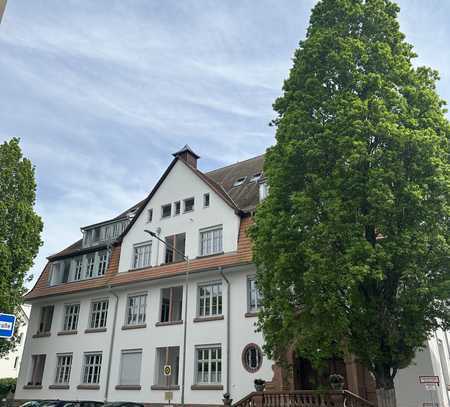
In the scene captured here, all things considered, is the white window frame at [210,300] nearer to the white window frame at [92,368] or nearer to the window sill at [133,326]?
the window sill at [133,326]

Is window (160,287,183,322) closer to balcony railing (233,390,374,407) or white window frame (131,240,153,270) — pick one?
white window frame (131,240,153,270)

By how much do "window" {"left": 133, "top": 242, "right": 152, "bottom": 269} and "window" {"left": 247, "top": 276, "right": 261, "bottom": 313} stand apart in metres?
7.38

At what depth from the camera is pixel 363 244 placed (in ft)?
37.0

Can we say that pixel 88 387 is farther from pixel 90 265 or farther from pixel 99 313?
pixel 90 265

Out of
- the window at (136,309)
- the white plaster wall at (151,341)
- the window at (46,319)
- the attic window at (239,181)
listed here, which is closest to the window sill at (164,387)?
the white plaster wall at (151,341)

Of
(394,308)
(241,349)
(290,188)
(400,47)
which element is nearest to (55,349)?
(241,349)

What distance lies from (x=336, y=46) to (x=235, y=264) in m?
11.1

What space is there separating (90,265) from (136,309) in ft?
19.0

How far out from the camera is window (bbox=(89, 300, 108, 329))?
25953mm

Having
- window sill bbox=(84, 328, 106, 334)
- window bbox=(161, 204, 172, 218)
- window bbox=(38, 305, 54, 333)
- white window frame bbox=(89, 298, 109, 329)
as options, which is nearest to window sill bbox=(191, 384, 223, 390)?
window sill bbox=(84, 328, 106, 334)

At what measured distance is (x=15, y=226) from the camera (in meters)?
27.3

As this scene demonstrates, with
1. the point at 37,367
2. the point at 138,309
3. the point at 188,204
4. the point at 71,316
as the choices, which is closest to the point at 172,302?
the point at 138,309

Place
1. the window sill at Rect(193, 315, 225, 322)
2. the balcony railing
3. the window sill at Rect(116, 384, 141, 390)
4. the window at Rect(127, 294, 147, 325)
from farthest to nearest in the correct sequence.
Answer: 1. the window at Rect(127, 294, 147, 325)
2. the window sill at Rect(116, 384, 141, 390)
3. the window sill at Rect(193, 315, 225, 322)
4. the balcony railing

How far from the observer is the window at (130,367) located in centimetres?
2283
